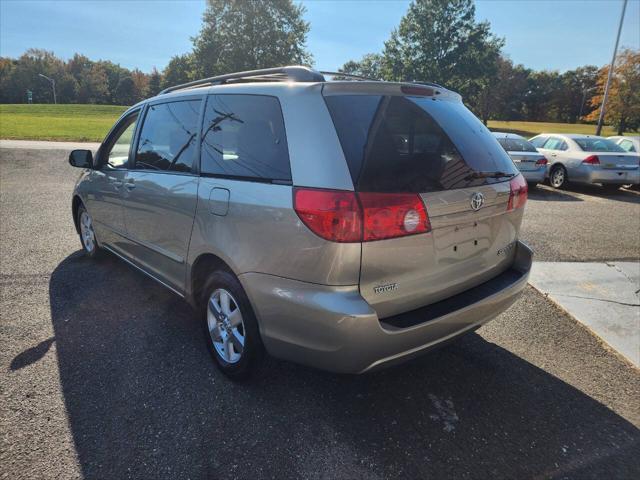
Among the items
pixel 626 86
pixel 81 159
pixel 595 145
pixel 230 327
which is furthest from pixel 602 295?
pixel 626 86

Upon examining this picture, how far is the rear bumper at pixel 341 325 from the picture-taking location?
6.56 ft

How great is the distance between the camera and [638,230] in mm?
7254

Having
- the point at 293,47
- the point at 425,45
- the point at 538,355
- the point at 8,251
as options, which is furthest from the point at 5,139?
the point at 425,45

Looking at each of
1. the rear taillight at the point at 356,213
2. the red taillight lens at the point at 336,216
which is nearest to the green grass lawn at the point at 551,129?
the rear taillight at the point at 356,213

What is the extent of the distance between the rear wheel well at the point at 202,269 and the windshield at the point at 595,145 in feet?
40.3

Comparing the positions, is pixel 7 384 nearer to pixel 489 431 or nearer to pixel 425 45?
pixel 489 431

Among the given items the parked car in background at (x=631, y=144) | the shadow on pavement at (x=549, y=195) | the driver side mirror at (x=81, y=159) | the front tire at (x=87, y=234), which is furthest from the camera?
the parked car in background at (x=631, y=144)

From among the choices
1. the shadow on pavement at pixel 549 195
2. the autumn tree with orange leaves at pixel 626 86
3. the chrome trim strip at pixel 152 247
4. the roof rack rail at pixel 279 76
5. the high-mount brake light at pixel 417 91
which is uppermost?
the autumn tree with orange leaves at pixel 626 86

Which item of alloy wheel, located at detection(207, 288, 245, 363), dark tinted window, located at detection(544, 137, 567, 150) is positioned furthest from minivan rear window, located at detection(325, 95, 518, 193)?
dark tinted window, located at detection(544, 137, 567, 150)

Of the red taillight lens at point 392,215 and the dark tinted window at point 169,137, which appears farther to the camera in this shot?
the dark tinted window at point 169,137

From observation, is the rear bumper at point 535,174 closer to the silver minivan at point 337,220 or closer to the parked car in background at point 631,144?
the parked car in background at point 631,144

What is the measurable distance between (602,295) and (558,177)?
912 centimetres

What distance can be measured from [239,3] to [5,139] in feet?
129

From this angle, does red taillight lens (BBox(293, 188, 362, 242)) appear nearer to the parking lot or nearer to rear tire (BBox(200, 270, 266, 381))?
rear tire (BBox(200, 270, 266, 381))
